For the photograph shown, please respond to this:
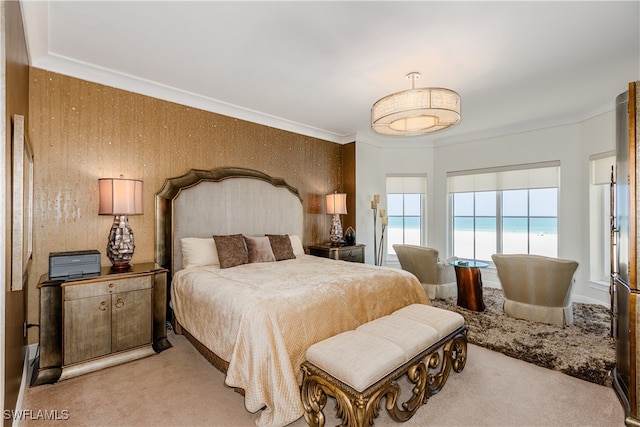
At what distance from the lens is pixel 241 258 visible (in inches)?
135

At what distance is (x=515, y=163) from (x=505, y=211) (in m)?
0.83

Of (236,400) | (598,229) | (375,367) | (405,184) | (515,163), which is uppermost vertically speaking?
(515,163)

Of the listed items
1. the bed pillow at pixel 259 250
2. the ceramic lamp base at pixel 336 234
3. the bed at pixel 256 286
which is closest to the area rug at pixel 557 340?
the bed at pixel 256 286

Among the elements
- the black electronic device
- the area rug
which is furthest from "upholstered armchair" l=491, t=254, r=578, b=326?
the black electronic device

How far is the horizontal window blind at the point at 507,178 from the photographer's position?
480 centimetres

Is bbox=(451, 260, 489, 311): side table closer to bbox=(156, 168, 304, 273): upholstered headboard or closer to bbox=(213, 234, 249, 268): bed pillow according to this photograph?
bbox=(156, 168, 304, 273): upholstered headboard

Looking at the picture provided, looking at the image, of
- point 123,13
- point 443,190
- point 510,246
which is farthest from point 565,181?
point 123,13

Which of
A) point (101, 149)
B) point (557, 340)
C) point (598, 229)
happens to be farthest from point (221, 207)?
point (598, 229)

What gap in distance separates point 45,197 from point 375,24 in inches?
128

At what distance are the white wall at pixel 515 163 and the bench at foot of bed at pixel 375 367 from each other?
3392 mm

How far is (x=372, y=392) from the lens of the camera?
1665mm

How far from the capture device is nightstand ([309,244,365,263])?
4.61m

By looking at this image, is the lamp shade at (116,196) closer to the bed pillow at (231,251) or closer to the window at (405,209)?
the bed pillow at (231,251)

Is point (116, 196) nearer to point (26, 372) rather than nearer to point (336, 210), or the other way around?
point (26, 372)
